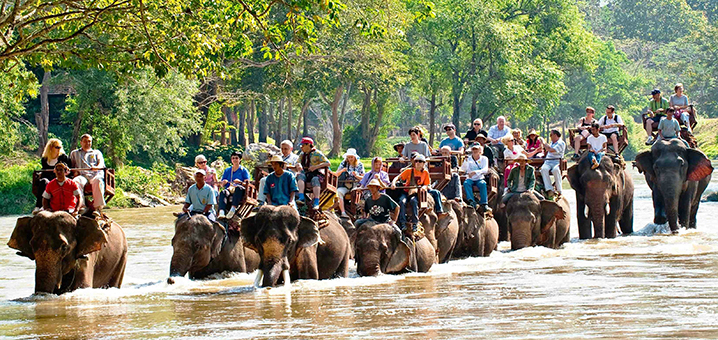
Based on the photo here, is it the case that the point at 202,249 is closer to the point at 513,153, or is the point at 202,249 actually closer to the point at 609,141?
the point at 513,153

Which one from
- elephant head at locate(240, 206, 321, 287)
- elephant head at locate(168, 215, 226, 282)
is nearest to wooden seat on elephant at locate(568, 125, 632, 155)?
elephant head at locate(168, 215, 226, 282)

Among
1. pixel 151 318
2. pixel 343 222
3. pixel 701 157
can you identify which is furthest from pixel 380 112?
pixel 151 318

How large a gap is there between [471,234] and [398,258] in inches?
149

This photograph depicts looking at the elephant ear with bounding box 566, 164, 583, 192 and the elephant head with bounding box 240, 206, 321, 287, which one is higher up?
the elephant ear with bounding box 566, 164, 583, 192

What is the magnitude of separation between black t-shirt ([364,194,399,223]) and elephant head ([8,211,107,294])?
3764mm

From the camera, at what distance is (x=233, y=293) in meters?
15.6

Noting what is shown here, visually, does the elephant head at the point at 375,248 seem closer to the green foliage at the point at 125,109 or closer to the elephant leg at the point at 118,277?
the elephant leg at the point at 118,277

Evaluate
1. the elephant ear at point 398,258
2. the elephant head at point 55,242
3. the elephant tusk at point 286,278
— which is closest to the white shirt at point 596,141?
the elephant ear at point 398,258

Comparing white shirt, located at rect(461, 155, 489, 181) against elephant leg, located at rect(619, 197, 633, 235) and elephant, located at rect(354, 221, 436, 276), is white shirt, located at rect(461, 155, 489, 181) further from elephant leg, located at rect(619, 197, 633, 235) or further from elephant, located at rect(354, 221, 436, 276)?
elephant leg, located at rect(619, 197, 633, 235)

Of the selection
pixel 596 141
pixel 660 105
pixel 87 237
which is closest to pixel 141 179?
pixel 660 105

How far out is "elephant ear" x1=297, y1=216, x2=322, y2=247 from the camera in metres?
15.4

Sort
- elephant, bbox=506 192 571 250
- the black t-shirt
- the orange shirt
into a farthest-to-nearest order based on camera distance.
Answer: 1. elephant, bbox=506 192 571 250
2. the orange shirt
3. the black t-shirt

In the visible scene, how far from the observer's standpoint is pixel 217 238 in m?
17.4

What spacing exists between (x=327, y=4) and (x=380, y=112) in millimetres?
56483
